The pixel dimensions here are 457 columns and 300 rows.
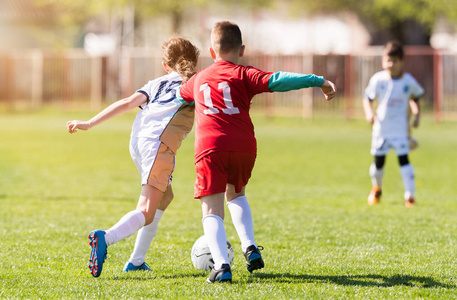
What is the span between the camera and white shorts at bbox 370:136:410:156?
9641 millimetres

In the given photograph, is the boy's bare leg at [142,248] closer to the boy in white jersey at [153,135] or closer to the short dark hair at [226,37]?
the boy in white jersey at [153,135]

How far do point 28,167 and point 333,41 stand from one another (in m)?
32.0

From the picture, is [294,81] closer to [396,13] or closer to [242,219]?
[242,219]

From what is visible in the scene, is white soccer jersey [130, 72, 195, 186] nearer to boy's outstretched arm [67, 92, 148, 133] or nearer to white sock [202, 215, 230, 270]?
boy's outstretched arm [67, 92, 148, 133]

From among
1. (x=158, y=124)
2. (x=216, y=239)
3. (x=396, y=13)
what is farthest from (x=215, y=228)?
(x=396, y=13)

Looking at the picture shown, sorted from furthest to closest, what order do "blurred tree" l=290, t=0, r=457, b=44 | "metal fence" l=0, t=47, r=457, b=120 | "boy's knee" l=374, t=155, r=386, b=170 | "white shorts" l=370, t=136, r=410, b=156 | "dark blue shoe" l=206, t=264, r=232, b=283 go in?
1. "blurred tree" l=290, t=0, r=457, b=44
2. "metal fence" l=0, t=47, r=457, b=120
3. "boy's knee" l=374, t=155, r=386, b=170
4. "white shorts" l=370, t=136, r=410, b=156
5. "dark blue shoe" l=206, t=264, r=232, b=283

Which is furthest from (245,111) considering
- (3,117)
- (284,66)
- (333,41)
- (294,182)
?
(333,41)

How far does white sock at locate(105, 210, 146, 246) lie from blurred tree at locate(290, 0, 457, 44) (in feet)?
82.4

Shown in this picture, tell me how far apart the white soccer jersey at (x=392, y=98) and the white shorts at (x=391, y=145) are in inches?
2.5

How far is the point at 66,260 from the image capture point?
5.90 m

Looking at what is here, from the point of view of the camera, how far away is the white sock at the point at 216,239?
16.3ft

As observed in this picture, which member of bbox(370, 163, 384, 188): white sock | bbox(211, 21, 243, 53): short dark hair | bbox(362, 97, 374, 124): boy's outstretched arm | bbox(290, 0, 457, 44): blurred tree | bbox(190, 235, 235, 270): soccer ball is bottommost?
bbox(190, 235, 235, 270): soccer ball

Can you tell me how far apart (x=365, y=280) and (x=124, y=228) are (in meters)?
1.65

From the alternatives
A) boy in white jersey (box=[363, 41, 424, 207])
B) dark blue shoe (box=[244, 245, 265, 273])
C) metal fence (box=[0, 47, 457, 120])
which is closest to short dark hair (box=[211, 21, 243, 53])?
dark blue shoe (box=[244, 245, 265, 273])
